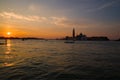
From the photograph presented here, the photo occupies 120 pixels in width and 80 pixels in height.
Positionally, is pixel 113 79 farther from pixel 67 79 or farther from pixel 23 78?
pixel 23 78

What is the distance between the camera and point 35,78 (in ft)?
47.2

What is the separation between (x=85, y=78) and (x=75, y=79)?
1.21 meters

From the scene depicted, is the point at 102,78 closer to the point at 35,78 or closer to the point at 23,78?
the point at 35,78

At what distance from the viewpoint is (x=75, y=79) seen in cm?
1424

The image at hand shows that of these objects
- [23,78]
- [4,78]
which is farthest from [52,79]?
[4,78]

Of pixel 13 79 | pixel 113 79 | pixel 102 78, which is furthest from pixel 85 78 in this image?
pixel 13 79

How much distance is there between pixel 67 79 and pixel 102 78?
4023 mm

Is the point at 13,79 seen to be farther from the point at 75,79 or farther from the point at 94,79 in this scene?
the point at 94,79

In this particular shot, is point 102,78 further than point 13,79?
Yes

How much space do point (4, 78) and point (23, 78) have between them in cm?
201

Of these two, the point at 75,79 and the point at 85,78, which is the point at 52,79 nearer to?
the point at 75,79

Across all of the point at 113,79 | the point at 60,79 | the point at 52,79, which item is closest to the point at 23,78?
the point at 52,79

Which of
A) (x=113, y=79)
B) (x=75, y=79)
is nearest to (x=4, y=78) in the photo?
(x=75, y=79)

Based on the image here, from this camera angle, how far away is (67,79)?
14250 millimetres
